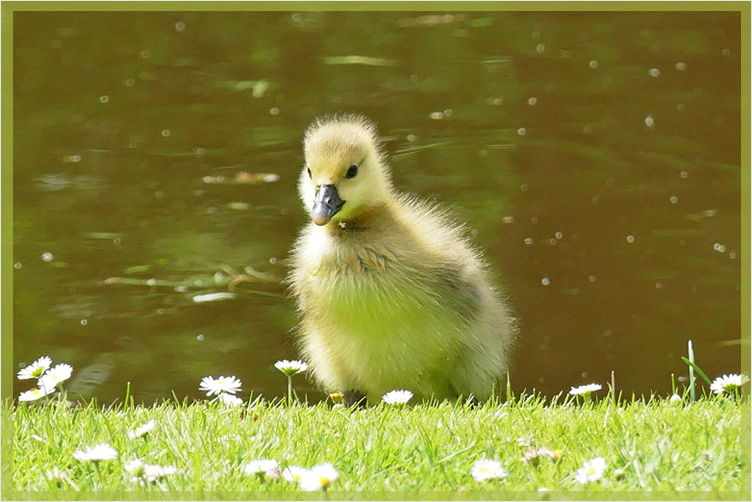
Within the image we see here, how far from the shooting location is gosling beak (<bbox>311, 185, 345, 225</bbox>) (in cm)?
381

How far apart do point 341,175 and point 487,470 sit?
1.50m

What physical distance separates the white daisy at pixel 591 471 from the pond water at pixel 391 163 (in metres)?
2.63

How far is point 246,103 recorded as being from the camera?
270 inches

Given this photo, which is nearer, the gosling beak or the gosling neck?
the gosling beak

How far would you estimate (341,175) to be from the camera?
13.1ft

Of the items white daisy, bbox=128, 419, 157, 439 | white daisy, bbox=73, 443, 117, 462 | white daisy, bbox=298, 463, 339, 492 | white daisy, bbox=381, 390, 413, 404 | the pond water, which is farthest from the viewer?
the pond water

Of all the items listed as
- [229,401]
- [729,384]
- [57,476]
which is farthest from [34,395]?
[729,384]

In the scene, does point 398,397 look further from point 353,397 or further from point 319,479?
point 319,479

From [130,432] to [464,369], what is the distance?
141cm

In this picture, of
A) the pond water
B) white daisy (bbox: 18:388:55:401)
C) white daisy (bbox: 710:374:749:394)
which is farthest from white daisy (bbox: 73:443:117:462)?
the pond water

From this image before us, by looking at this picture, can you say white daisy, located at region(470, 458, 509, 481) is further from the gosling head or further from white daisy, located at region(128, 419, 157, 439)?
the gosling head

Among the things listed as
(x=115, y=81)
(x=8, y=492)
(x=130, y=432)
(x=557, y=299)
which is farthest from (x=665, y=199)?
(x=8, y=492)

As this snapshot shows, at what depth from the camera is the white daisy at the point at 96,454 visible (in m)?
2.87

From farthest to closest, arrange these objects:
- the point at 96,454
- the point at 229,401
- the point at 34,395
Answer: the point at 229,401 < the point at 34,395 < the point at 96,454
